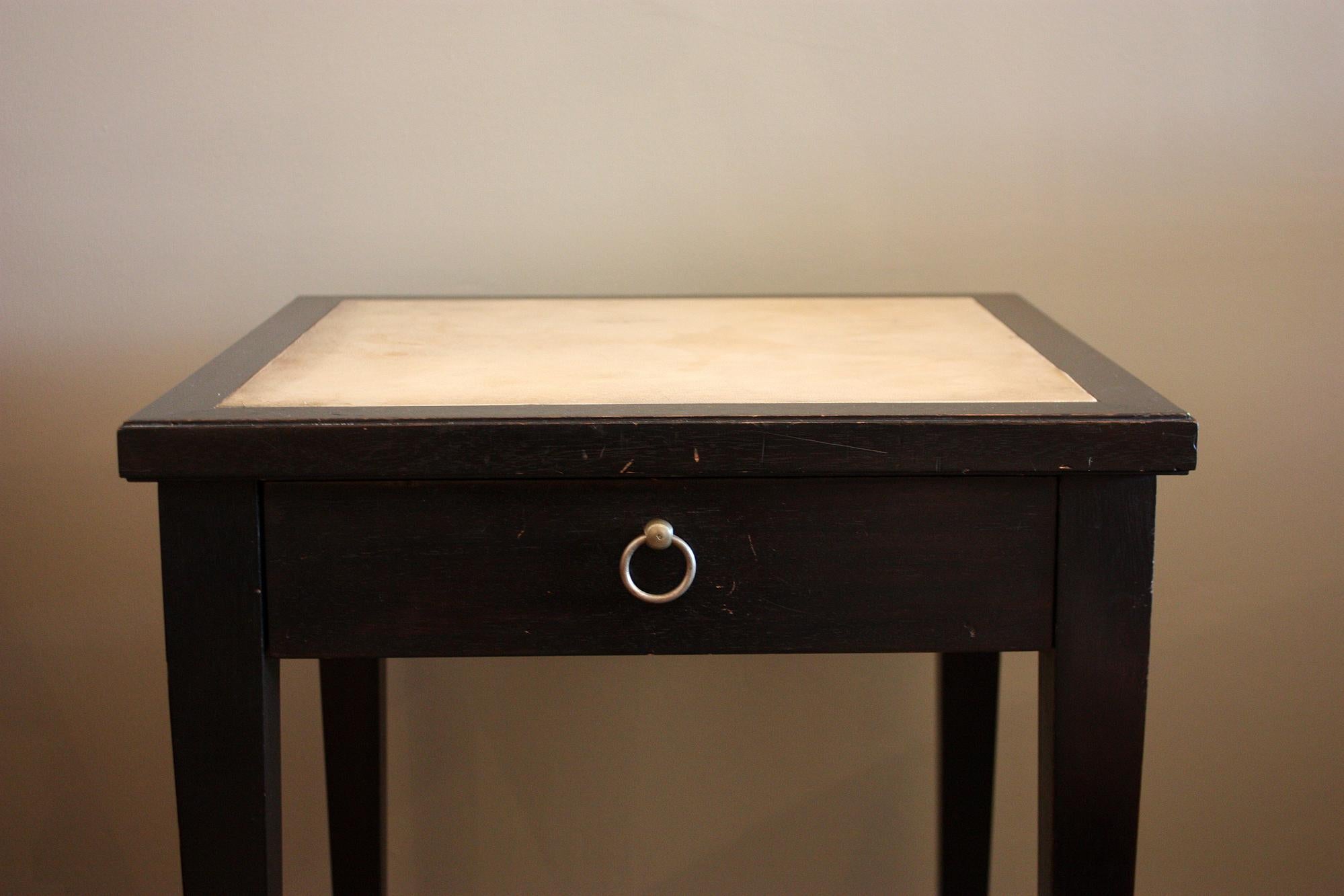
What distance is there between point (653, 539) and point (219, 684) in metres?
0.25

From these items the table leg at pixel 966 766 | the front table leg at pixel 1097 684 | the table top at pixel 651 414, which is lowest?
the table leg at pixel 966 766

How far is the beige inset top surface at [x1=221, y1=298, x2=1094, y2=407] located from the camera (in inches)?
27.5

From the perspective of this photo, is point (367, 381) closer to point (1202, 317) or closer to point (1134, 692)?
point (1134, 692)

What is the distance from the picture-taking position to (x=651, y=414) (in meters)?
0.66

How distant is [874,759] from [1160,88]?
2.27 feet

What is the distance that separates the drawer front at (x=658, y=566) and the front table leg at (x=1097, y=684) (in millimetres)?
15

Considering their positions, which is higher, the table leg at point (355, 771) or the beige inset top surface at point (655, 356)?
the beige inset top surface at point (655, 356)

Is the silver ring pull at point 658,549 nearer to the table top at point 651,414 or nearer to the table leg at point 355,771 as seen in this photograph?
the table top at point 651,414

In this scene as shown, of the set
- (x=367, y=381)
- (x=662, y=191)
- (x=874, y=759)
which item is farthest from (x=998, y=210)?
(x=367, y=381)

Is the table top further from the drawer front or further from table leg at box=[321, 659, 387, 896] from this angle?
table leg at box=[321, 659, 387, 896]

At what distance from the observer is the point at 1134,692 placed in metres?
0.69

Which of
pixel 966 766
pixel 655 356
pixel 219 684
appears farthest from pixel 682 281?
pixel 219 684

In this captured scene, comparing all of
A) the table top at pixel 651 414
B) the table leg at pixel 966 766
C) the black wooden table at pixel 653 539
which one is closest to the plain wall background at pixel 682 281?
the table leg at pixel 966 766

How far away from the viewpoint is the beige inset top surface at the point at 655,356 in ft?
2.29
